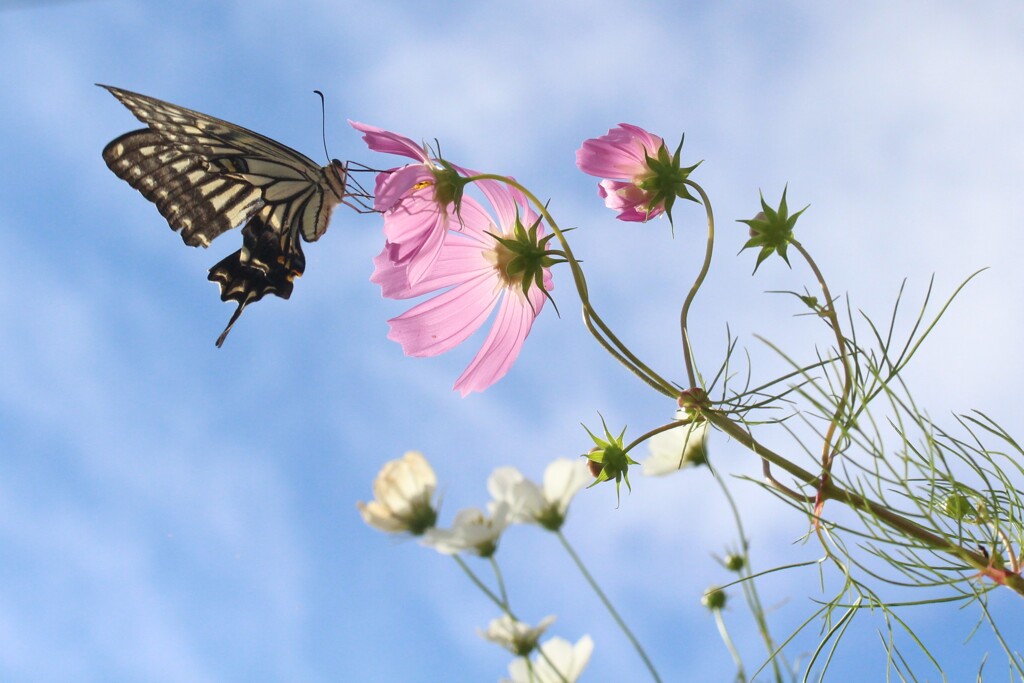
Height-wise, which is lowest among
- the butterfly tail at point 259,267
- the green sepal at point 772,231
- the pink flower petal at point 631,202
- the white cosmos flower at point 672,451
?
the green sepal at point 772,231

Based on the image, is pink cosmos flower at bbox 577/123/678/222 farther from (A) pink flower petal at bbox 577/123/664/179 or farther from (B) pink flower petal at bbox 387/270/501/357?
(B) pink flower petal at bbox 387/270/501/357

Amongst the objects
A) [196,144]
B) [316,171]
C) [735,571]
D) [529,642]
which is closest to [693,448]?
[735,571]

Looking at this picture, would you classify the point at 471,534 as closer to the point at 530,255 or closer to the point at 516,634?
the point at 516,634

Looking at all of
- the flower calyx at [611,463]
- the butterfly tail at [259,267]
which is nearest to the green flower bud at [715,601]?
the flower calyx at [611,463]

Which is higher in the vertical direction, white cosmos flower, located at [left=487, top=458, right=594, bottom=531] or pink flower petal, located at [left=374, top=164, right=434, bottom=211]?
white cosmos flower, located at [left=487, top=458, right=594, bottom=531]

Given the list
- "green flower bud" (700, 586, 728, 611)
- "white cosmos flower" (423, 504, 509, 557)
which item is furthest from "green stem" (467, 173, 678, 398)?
"green flower bud" (700, 586, 728, 611)

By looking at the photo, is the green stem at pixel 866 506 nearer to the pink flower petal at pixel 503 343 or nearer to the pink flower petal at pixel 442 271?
the pink flower petal at pixel 503 343
